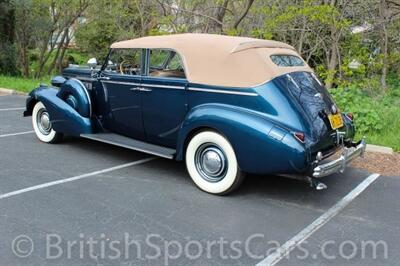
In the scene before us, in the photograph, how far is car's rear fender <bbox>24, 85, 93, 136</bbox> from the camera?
601 cm

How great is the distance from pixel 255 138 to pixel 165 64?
1782 millimetres

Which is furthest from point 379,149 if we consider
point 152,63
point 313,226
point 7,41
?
point 7,41

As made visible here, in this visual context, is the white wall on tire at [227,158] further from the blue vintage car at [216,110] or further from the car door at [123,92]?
the car door at [123,92]

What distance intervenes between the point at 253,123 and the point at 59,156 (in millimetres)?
3012

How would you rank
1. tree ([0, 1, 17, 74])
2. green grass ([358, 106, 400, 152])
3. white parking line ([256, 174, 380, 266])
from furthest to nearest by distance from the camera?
tree ([0, 1, 17, 74]) < green grass ([358, 106, 400, 152]) < white parking line ([256, 174, 380, 266])

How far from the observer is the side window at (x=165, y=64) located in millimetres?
5285

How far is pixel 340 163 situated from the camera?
452 cm

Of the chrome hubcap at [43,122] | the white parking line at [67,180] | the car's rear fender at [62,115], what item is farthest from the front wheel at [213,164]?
the chrome hubcap at [43,122]

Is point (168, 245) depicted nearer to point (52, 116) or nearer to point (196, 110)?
point (196, 110)

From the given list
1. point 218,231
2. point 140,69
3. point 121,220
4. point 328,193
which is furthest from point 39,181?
point 328,193

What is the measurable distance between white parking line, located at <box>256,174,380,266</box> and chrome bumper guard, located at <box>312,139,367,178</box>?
1.24ft

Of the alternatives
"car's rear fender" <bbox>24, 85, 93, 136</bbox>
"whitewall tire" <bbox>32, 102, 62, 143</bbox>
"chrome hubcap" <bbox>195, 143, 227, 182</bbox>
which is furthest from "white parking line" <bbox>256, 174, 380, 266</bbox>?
"whitewall tire" <bbox>32, 102, 62, 143</bbox>

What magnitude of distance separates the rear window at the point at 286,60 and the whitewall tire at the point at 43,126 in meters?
3.55

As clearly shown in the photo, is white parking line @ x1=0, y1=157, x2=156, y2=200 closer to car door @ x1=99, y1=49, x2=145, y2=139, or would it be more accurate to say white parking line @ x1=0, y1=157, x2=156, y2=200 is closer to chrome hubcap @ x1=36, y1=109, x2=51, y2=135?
car door @ x1=99, y1=49, x2=145, y2=139
